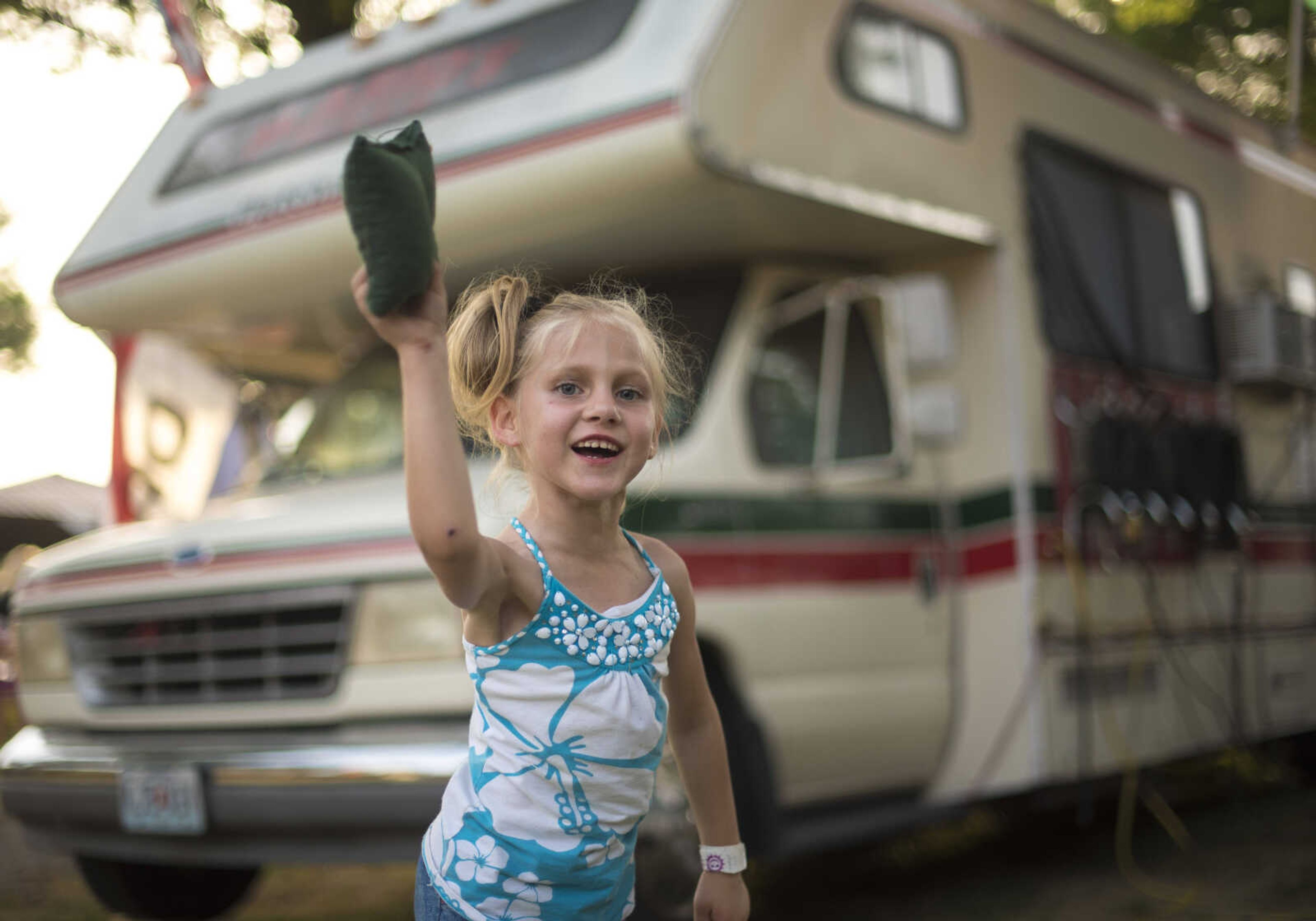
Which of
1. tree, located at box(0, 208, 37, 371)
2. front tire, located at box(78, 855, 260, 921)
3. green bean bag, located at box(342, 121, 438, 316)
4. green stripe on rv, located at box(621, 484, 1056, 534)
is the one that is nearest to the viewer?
green bean bag, located at box(342, 121, 438, 316)

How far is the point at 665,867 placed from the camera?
385 centimetres

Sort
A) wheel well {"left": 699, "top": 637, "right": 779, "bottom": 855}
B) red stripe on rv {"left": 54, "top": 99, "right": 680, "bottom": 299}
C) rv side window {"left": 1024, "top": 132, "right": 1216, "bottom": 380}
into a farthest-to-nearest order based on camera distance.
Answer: rv side window {"left": 1024, "top": 132, "right": 1216, "bottom": 380} → wheel well {"left": 699, "top": 637, "right": 779, "bottom": 855} → red stripe on rv {"left": 54, "top": 99, "right": 680, "bottom": 299}

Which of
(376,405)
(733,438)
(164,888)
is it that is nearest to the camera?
(733,438)

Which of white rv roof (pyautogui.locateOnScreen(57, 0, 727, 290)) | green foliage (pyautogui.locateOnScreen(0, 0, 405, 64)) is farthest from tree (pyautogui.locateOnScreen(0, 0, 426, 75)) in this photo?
white rv roof (pyautogui.locateOnScreen(57, 0, 727, 290))

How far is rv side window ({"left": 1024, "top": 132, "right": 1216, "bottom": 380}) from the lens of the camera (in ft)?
17.3

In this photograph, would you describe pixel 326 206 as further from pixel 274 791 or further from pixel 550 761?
pixel 550 761

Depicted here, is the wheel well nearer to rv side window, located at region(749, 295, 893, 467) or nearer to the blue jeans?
rv side window, located at region(749, 295, 893, 467)

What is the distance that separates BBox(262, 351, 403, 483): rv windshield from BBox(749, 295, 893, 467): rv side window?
1153 millimetres

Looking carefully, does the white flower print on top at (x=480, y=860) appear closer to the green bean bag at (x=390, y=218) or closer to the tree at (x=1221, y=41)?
the green bean bag at (x=390, y=218)

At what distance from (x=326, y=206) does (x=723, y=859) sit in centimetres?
302

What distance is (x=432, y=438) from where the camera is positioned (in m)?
1.58

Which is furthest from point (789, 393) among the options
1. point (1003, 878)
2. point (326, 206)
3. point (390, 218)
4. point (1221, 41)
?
point (1221, 41)

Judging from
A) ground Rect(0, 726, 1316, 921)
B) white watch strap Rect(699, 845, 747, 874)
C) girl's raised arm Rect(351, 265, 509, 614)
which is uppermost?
girl's raised arm Rect(351, 265, 509, 614)

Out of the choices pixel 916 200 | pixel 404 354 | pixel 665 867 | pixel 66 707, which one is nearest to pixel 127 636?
pixel 66 707
